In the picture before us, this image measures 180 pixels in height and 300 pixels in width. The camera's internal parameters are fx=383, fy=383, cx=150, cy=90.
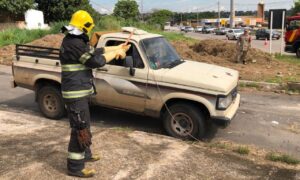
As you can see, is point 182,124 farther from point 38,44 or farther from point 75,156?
point 38,44

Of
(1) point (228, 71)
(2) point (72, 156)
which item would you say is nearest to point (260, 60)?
(1) point (228, 71)

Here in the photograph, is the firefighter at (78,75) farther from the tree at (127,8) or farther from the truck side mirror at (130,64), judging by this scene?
the tree at (127,8)

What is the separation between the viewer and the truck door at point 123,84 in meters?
6.95

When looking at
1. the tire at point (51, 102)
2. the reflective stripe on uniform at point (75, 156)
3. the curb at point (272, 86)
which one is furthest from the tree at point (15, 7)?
the reflective stripe on uniform at point (75, 156)

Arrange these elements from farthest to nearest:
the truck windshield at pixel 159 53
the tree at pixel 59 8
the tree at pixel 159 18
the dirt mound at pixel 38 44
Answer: the tree at pixel 159 18 → the tree at pixel 59 8 → the dirt mound at pixel 38 44 → the truck windshield at pixel 159 53

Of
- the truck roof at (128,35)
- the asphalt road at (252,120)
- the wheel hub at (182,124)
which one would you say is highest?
the truck roof at (128,35)

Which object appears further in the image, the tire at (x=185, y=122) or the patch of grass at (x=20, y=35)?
the patch of grass at (x=20, y=35)

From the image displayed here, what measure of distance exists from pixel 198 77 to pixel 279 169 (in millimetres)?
2062

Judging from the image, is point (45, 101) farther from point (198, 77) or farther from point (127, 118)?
point (198, 77)

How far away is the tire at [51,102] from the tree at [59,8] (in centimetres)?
3642

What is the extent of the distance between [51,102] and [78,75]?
3687 millimetres

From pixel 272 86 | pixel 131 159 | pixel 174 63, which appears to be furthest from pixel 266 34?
pixel 131 159

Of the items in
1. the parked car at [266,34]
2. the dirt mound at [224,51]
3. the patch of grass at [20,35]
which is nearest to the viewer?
the dirt mound at [224,51]

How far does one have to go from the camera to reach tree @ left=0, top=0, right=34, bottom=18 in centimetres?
3595
